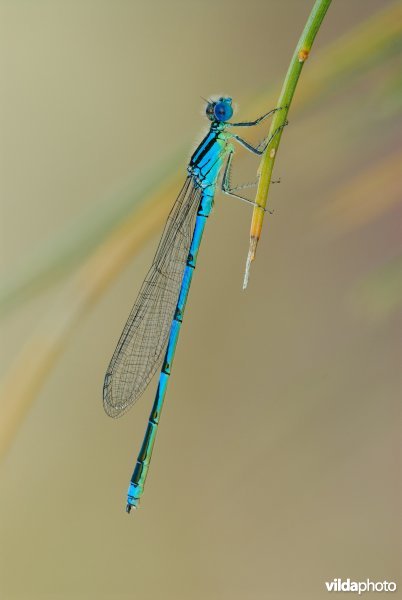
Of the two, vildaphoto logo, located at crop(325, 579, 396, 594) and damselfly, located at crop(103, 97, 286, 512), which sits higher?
damselfly, located at crop(103, 97, 286, 512)

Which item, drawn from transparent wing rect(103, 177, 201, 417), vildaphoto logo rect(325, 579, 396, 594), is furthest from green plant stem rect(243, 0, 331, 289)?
vildaphoto logo rect(325, 579, 396, 594)

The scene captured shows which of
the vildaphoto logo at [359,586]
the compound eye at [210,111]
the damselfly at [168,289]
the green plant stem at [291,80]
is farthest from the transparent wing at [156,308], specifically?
the vildaphoto logo at [359,586]

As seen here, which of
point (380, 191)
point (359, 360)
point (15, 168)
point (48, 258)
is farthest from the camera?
point (15, 168)

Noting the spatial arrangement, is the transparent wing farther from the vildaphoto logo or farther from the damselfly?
the vildaphoto logo

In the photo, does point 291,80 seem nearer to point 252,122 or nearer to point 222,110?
point 252,122

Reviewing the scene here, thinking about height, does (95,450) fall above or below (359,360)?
below

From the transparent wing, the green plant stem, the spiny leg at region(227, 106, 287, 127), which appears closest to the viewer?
the green plant stem

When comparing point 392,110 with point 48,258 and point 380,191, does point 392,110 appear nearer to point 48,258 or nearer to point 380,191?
point 380,191

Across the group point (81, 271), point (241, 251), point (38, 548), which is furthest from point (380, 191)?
point (38, 548)

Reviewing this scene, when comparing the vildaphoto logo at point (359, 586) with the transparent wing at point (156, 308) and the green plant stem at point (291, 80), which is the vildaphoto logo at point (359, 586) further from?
the green plant stem at point (291, 80)
